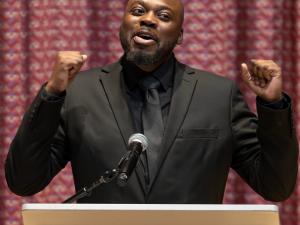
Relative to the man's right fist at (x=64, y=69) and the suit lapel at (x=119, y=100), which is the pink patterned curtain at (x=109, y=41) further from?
the man's right fist at (x=64, y=69)

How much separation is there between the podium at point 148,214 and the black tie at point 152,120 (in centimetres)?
44

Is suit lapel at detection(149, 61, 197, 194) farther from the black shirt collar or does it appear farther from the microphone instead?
the microphone

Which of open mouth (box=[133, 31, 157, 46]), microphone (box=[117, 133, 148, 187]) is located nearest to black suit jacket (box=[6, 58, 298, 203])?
open mouth (box=[133, 31, 157, 46])

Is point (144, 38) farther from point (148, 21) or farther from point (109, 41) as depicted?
point (109, 41)

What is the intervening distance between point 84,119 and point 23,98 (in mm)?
842

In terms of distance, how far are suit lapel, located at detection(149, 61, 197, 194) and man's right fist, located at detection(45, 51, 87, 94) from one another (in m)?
0.25

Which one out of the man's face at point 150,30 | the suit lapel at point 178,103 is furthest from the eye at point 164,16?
the suit lapel at point 178,103

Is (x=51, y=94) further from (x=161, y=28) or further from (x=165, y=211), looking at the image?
(x=165, y=211)

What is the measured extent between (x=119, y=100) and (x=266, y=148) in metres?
0.34

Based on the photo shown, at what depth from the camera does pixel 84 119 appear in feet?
5.32

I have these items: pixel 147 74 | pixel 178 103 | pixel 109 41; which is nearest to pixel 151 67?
pixel 147 74

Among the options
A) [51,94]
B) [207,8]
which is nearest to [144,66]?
[51,94]

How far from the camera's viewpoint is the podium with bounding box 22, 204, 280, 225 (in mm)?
1076

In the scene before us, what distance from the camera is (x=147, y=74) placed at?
5.52 feet
